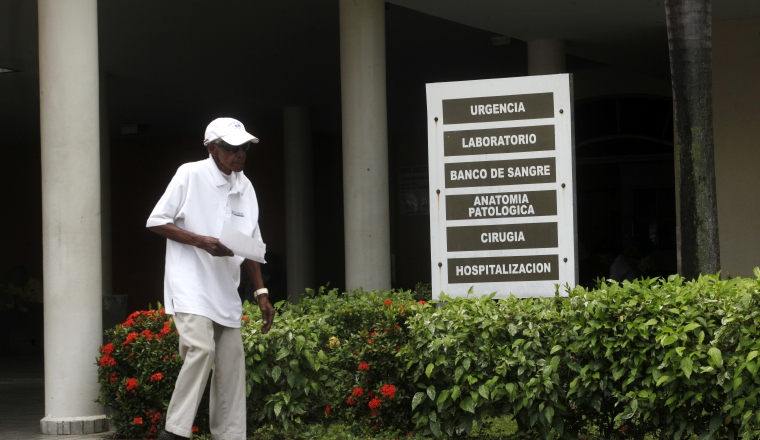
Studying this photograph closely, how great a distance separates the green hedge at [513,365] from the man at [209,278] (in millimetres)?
Answer: 988

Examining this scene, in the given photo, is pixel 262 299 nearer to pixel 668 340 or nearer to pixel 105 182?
pixel 668 340

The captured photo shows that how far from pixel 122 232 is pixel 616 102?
10.9 meters

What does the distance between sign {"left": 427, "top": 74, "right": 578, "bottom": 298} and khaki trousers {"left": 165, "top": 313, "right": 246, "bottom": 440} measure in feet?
5.32

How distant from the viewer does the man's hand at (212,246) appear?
17.3ft

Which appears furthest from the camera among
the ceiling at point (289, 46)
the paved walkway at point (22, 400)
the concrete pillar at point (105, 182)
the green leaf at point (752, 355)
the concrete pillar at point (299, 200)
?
the concrete pillar at point (299, 200)

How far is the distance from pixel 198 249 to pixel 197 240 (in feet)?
0.37

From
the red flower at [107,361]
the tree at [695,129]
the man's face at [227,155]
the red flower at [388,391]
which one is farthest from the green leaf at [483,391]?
the red flower at [107,361]

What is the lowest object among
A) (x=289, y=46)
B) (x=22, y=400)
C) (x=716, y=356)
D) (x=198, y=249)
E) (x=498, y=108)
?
(x=22, y=400)

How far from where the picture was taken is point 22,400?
10.3 metres

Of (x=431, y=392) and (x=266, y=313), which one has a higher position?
(x=266, y=313)

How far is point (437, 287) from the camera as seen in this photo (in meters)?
6.60

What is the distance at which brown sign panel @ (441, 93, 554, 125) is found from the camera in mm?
6406

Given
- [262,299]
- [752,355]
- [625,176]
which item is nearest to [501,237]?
[262,299]

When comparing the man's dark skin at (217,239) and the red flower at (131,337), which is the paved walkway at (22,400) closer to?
the red flower at (131,337)
